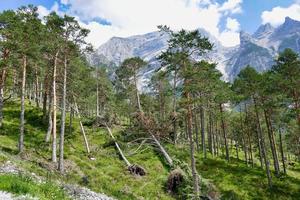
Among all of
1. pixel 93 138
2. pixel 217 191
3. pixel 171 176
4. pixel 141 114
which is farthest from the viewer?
pixel 93 138

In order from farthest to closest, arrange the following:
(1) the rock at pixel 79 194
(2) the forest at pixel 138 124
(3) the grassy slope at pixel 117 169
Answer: (3) the grassy slope at pixel 117 169, (2) the forest at pixel 138 124, (1) the rock at pixel 79 194

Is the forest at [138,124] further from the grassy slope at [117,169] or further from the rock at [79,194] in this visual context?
the rock at [79,194]

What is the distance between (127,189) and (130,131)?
15.8m

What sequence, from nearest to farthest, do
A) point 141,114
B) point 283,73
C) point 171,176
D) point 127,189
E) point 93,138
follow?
point 127,189 → point 171,176 → point 283,73 → point 141,114 → point 93,138

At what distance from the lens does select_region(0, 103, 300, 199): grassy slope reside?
1174 inches

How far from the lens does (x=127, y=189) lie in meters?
30.0

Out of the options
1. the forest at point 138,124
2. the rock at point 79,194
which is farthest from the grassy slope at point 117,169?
the rock at point 79,194

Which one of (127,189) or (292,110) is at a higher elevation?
(292,110)

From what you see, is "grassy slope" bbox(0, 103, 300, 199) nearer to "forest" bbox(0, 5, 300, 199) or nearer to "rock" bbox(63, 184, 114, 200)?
"forest" bbox(0, 5, 300, 199)

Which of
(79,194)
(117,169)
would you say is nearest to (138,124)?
(117,169)

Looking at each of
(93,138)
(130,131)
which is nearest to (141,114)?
(130,131)

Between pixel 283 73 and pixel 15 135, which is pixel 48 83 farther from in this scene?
pixel 283 73

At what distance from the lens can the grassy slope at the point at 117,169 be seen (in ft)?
97.9

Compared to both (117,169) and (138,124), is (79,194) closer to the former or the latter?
(117,169)
